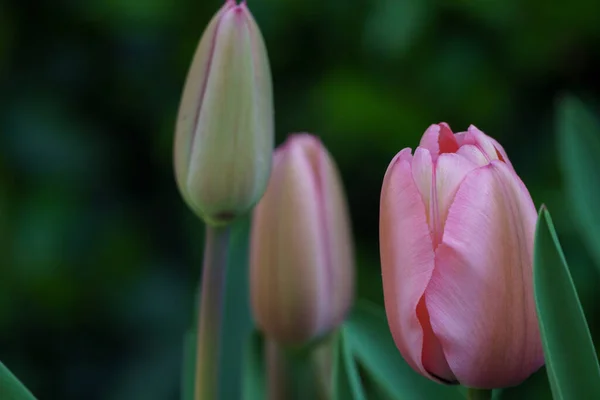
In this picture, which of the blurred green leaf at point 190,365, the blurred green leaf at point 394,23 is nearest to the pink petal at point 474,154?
the blurred green leaf at point 190,365

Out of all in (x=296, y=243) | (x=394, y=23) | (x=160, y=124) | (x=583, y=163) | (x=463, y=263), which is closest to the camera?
(x=463, y=263)

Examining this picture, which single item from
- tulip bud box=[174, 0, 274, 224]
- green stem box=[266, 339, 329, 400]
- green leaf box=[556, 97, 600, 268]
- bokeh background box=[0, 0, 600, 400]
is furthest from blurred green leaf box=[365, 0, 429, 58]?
tulip bud box=[174, 0, 274, 224]

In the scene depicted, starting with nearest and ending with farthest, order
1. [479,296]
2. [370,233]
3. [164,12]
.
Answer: [479,296] → [164,12] → [370,233]

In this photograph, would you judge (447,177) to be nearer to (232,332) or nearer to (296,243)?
(296,243)

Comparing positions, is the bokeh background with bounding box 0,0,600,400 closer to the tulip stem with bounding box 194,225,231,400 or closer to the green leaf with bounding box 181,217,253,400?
the green leaf with bounding box 181,217,253,400

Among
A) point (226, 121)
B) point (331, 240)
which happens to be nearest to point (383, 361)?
point (331, 240)

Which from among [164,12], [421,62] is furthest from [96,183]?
[421,62]

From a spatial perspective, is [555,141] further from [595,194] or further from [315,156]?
[315,156]

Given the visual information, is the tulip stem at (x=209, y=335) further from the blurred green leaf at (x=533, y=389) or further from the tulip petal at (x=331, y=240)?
the blurred green leaf at (x=533, y=389)
